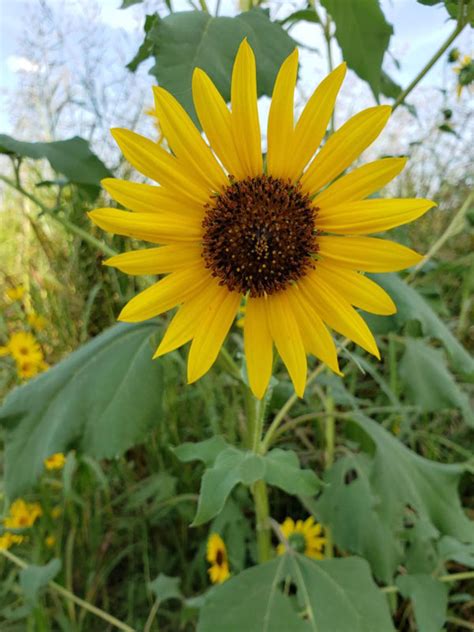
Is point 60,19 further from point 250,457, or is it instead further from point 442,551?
point 442,551

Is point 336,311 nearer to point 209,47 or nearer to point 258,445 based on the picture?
point 258,445

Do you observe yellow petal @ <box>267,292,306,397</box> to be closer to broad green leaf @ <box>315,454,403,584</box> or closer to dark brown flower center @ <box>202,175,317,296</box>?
dark brown flower center @ <box>202,175,317,296</box>

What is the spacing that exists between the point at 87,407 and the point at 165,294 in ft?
1.43

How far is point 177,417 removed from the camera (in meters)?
2.04

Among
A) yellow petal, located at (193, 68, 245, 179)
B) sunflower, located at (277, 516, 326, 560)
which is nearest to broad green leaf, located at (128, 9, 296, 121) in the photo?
yellow petal, located at (193, 68, 245, 179)

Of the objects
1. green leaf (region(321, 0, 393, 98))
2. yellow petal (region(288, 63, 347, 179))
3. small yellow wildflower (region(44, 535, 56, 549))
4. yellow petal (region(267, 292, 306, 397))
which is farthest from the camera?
small yellow wildflower (region(44, 535, 56, 549))

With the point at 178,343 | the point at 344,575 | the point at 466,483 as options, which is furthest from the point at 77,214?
the point at 466,483

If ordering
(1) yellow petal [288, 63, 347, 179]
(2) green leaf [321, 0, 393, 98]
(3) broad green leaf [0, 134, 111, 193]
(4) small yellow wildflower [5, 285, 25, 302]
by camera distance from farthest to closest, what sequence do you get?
(4) small yellow wildflower [5, 285, 25, 302] → (3) broad green leaf [0, 134, 111, 193] → (2) green leaf [321, 0, 393, 98] → (1) yellow petal [288, 63, 347, 179]

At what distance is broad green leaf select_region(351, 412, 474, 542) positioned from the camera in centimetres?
123

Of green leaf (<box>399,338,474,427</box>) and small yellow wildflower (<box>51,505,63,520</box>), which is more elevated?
small yellow wildflower (<box>51,505,63,520</box>)

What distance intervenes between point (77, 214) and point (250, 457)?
102 centimetres

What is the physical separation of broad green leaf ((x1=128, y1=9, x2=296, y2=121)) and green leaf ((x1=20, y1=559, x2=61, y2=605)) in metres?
1.12

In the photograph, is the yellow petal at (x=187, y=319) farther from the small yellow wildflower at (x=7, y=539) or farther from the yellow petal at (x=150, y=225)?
the small yellow wildflower at (x=7, y=539)

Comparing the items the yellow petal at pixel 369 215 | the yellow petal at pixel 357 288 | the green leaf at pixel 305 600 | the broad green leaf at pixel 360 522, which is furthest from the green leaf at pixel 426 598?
the yellow petal at pixel 369 215
